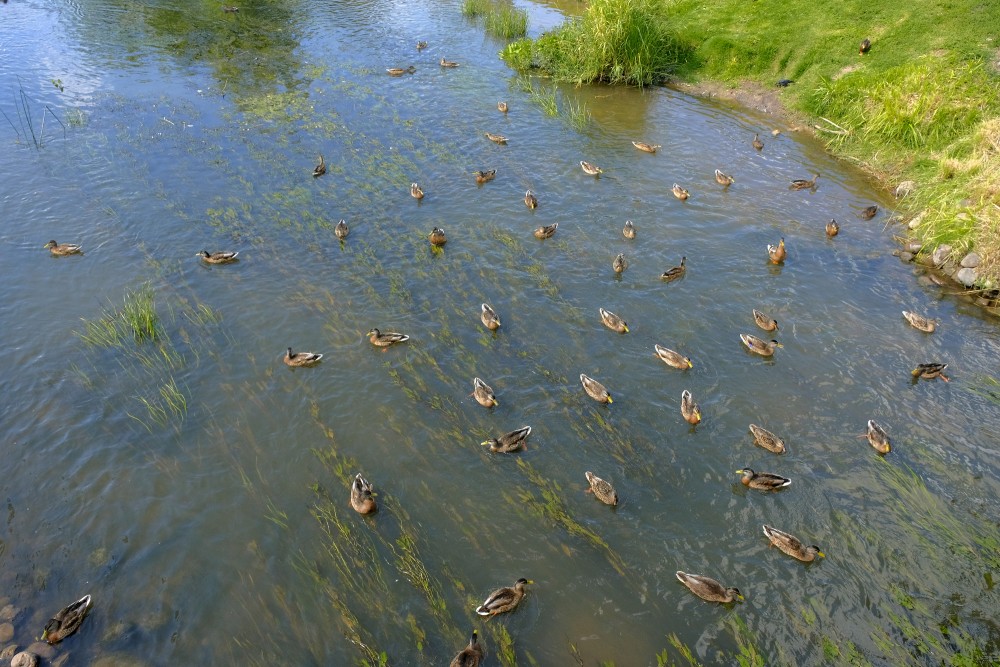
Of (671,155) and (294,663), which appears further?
(671,155)

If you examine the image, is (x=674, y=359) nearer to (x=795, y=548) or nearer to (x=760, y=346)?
(x=760, y=346)

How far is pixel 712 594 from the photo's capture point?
31.4ft

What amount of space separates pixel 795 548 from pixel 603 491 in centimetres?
332

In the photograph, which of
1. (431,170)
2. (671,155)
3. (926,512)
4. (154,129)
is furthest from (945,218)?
(154,129)

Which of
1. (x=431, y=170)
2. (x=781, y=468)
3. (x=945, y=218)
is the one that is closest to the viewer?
(x=781, y=468)

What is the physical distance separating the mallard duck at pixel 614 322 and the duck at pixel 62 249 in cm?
1441

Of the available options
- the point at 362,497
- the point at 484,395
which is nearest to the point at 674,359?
the point at 484,395

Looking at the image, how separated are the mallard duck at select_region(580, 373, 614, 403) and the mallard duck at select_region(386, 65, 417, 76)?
68.8 feet

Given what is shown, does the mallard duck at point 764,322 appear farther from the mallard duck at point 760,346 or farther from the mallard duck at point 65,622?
the mallard duck at point 65,622

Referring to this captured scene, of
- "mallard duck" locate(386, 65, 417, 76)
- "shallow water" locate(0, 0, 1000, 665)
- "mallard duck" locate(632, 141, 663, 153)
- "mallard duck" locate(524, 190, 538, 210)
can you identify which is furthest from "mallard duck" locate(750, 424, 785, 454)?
"mallard duck" locate(386, 65, 417, 76)

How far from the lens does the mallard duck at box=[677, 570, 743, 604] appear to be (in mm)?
9555

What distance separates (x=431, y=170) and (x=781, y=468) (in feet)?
48.6

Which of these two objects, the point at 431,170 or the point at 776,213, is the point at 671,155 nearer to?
the point at 776,213

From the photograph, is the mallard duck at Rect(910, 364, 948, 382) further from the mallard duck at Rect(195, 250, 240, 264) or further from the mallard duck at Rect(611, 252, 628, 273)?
the mallard duck at Rect(195, 250, 240, 264)
